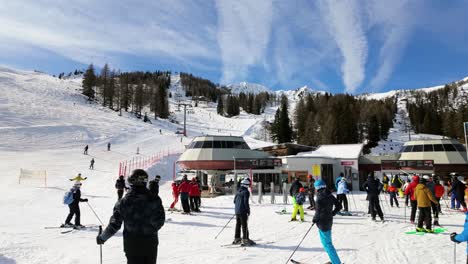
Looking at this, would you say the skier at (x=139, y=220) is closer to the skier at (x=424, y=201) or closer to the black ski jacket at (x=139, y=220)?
the black ski jacket at (x=139, y=220)

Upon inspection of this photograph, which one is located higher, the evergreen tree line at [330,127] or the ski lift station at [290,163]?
the evergreen tree line at [330,127]

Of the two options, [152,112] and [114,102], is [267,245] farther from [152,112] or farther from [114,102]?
[152,112]

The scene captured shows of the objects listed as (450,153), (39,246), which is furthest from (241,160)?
(450,153)

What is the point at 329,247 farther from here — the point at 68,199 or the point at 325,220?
the point at 68,199

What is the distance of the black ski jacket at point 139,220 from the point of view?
13.0 ft

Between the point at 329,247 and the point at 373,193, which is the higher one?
the point at 373,193

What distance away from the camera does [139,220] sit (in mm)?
3990

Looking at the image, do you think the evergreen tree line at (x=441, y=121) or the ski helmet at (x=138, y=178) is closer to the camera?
the ski helmet at (x=138, y=178)

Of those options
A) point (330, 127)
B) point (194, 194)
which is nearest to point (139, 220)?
point (194, 194)

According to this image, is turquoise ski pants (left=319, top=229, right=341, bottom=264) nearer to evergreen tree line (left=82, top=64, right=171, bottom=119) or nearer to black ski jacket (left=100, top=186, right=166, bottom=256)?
black ski jacket (left=100, top=186, right=166, bottom=256)

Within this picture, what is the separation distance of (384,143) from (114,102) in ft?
227

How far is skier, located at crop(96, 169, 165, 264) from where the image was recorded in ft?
13.0

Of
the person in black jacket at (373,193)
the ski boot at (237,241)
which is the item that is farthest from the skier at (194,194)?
the person in black jacket at (373,193)

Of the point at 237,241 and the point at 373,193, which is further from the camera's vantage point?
the point at 373,193
